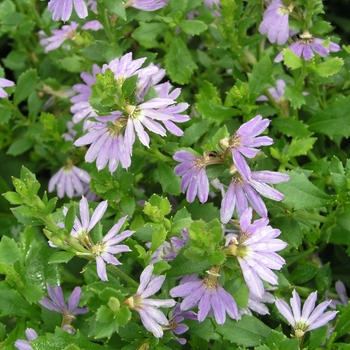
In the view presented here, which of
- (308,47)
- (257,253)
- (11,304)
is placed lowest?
(11,304)

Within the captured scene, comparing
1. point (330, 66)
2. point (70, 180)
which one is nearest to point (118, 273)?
point (70, 180)

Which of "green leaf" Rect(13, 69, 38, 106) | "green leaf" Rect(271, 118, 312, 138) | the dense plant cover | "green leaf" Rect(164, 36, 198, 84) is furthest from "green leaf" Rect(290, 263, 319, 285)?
"green leaf" Rect(13, 69, 38, 106)

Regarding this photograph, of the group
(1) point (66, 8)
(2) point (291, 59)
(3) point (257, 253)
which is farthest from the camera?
(2) point (291, 59)

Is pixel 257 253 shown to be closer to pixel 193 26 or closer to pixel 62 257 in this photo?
pixel 62 257

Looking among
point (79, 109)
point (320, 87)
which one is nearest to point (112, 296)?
point (79, 109)

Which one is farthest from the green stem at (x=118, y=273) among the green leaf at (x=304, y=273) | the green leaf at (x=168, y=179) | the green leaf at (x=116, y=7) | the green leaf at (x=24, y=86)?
the green leaf at (x=24, y=86)

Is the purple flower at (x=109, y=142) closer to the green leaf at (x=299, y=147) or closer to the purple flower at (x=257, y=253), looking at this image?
the purple flower at (x=257, y=253)

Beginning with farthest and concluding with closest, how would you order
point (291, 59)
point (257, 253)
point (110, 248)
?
point (291, 59) < point (110, 248) < point (257, 253)

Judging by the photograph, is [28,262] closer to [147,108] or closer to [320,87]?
[147,108]
